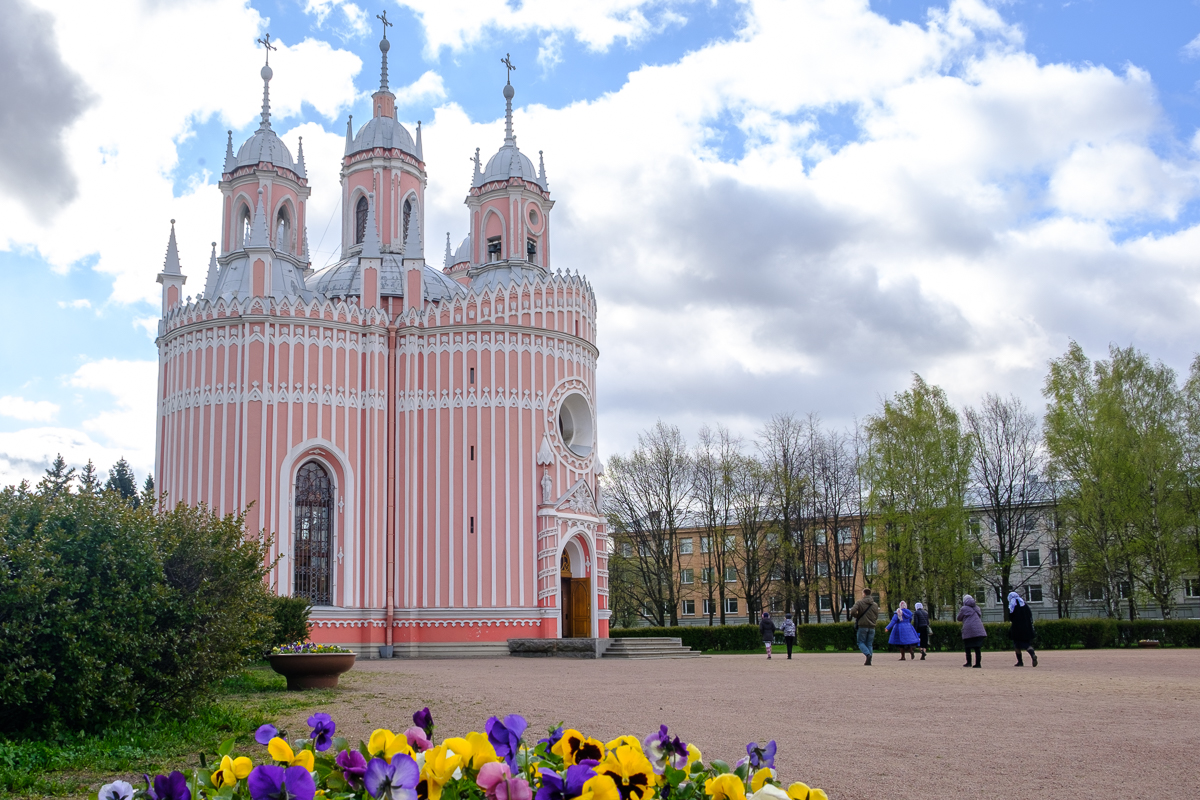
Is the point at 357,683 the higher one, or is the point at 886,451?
the point at 886,451

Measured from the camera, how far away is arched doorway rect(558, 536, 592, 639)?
1223 inches

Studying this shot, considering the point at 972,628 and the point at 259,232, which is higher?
the point at 259,232

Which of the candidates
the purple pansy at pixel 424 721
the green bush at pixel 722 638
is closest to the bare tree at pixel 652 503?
the green bush at pixel 722 638

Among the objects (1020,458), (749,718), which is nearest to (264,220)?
(749,718)

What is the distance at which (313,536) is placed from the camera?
29.0 m

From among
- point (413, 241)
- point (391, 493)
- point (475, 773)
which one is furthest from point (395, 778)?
point (413, 241)

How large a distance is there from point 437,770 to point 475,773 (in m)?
0.18

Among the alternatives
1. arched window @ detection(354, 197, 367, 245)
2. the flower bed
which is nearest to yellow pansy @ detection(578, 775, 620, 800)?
the flower bed

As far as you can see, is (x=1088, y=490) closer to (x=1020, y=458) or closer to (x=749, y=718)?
(x=1020, y=458)

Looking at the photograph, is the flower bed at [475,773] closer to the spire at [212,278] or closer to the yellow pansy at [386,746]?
the yellow pansy at [386,746]

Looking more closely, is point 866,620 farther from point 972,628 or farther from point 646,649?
point 646,649

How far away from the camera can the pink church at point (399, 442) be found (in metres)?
28.7

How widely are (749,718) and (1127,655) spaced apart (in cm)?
1861

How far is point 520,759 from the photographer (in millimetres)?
2891
